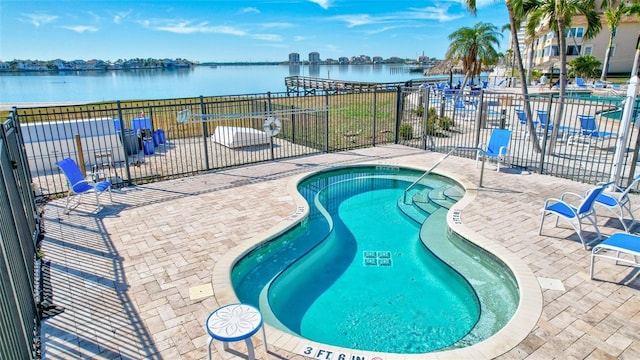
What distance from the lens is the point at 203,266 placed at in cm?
499

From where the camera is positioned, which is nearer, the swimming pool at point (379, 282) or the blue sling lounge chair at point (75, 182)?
the swimming pool at point (379, 282)

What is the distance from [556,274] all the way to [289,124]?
34.0ft

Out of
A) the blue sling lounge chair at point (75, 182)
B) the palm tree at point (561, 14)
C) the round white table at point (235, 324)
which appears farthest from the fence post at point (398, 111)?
the round white table at point (235, 324)

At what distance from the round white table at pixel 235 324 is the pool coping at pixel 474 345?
633mm

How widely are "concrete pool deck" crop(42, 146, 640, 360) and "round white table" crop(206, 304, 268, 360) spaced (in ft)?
1.83

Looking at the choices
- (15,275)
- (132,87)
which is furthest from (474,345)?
(132,87)

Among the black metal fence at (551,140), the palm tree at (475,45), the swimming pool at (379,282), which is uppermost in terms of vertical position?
the palm tree at (475,45)

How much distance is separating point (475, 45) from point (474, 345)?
71.4ft

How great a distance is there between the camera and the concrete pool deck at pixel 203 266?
3.62 m

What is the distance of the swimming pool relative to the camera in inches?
167

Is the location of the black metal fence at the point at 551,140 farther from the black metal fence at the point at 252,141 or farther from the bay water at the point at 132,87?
the bay water at the point at 132,87

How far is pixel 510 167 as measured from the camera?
30.8ft

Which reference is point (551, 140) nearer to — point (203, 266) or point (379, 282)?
point (379, 282)

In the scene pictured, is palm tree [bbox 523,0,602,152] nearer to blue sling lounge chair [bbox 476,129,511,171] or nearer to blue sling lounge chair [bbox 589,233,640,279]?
blue sling lounge chair [bbox 476,129,511,171]
